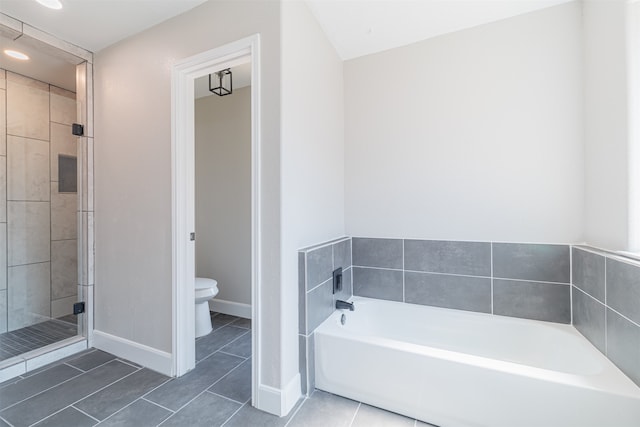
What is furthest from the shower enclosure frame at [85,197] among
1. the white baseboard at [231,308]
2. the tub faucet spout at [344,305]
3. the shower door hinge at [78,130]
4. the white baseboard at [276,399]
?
the tub faucet spout at [344,305]

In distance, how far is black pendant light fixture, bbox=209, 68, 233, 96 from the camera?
264cm

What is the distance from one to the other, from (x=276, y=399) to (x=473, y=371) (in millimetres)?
1030

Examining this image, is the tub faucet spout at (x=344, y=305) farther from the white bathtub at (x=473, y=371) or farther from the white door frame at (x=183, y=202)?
the white door frame at (x=183, y=202)

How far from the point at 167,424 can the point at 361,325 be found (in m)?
A: 1.32

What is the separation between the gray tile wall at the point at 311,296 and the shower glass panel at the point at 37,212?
206 centimetres

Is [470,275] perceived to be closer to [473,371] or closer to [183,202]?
[473,371]

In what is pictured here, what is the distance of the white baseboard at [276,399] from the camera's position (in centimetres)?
151

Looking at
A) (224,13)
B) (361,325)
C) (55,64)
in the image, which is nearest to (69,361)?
(361,325)

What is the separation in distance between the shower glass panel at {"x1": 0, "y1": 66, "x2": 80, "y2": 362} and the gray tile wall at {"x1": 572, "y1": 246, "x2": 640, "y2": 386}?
11.8 ft

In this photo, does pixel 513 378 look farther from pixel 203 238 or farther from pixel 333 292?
pixel 203 238

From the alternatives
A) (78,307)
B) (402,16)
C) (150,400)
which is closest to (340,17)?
(402,16)

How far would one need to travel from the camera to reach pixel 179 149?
6.12 feet

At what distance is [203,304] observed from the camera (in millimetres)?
2533

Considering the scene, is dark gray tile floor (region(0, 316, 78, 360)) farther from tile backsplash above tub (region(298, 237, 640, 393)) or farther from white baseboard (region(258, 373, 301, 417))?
tile backsplash above tub (region(298, 237, 640, 393))
